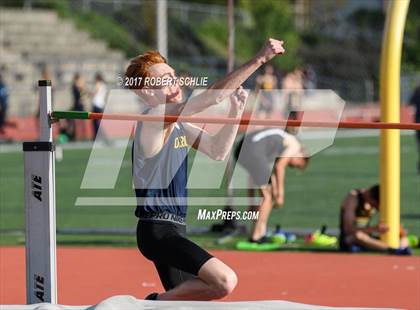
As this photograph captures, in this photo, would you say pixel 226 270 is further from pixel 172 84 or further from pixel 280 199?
pixel 280 199

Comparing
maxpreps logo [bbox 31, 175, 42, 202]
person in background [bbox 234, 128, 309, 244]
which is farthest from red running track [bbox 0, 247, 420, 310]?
maxpreps logo [bbox 31, 175, 42, 202]

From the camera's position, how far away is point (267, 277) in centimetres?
1061

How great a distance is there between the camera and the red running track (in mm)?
9516

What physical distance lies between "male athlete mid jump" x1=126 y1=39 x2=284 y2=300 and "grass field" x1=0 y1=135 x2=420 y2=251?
19.5 feet

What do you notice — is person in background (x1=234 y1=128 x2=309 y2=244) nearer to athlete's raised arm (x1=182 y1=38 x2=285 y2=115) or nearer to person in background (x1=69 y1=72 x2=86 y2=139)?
athlete's raised arm (x1=182 y1=38 x2=285 y2=115)

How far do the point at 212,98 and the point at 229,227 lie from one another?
714 cm

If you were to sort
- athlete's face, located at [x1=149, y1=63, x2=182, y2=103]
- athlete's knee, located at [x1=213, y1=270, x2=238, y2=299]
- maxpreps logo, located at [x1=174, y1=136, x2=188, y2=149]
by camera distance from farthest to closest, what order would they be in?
maxpreps logo, located at [x1=174, y1=136, x2=188, y2=149] → athlete's face, located at [x1=149, y1=63, x2=182, y2=103] → athlete's knee, located at [x1=213, y1=270, x2=238, y2=299]

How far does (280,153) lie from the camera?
40.9 feet

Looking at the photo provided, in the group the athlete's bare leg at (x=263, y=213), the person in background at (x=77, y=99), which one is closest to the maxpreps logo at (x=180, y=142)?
the athlete's bare leg at (x=263, y=213)

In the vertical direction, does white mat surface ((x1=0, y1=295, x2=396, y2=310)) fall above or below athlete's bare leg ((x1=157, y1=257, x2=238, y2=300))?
below

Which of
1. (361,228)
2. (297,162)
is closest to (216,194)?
(297,162)

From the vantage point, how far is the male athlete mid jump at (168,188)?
6645mm

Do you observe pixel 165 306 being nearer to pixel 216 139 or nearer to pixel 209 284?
pixel 209 284

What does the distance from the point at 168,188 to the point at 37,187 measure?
0.85 m
